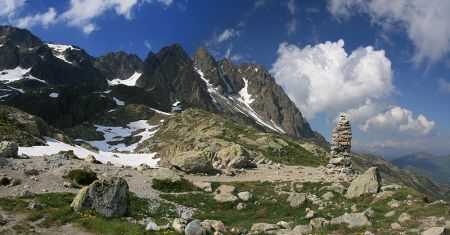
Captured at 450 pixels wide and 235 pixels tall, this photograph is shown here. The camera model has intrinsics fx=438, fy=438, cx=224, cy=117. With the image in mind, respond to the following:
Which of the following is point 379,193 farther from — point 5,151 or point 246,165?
point 5,151

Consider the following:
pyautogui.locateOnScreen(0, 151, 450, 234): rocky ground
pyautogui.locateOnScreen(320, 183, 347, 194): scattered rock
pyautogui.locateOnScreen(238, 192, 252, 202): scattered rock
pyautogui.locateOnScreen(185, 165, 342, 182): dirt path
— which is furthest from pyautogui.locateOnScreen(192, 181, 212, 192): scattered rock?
pyautogui.locateOnScreen(320, 183, 347, 194): scattered rock

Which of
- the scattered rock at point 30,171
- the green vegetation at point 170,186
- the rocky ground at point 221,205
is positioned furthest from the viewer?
the green vegetation at point 170,186

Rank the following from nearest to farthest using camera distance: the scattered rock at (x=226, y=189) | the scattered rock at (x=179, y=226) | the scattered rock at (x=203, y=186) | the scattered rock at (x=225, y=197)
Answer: the scattered rock at (x=179, y=226), the scattered rock at (x=225, y=197), the scattered rock at (x=226, y=189), the scattered rock at (x=203, y=186)

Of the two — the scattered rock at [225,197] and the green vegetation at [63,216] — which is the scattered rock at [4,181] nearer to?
the green vegetation at [63,216]

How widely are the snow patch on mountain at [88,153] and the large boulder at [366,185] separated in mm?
46045

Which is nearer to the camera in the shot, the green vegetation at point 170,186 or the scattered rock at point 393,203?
the scattered rock at point 393,203

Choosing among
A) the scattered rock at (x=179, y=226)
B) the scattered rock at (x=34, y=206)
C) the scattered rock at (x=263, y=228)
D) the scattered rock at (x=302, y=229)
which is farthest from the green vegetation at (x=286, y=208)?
the scattered rock at (x=34, y=206)

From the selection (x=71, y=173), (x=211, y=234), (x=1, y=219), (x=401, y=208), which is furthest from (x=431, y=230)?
(x=71, y=173)

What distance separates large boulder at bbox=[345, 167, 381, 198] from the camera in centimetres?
4338

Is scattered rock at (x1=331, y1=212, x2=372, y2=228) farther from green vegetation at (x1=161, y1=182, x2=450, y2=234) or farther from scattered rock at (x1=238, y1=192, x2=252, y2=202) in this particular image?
scattered rock at (x1=238, y1=192, x2=252, y2=202)

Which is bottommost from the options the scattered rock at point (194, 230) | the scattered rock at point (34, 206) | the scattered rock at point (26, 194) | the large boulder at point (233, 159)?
the scattered rock at point (194, 230)

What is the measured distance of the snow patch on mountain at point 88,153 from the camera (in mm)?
68481

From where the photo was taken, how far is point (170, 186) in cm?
4916

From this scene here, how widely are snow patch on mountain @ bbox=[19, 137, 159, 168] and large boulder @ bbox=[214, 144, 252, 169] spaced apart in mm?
18894
